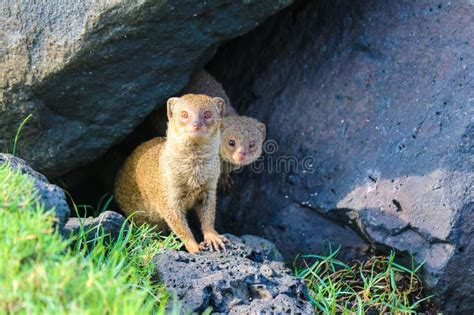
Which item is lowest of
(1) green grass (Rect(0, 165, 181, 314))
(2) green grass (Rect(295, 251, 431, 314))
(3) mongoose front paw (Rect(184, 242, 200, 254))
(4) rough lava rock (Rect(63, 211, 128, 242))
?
(2) green grass (Rect(295, 251, 431, 314))

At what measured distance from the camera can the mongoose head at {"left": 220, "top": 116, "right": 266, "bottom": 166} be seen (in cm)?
542

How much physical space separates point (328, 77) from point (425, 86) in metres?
0.76

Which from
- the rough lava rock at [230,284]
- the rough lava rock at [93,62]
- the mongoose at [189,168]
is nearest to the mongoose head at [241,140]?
the mongoose at [189,168]

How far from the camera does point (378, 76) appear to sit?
202 inches

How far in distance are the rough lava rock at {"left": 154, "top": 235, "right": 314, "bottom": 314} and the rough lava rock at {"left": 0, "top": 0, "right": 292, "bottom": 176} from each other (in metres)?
1.20

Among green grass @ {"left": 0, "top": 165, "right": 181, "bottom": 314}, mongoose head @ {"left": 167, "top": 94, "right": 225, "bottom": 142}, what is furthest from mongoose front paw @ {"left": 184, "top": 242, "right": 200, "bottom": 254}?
green grass @ {"left": 0, "top": 165, "right": 181, "bottom": 314}

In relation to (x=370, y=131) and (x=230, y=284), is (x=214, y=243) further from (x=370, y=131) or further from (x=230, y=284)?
(x=370, y=131)

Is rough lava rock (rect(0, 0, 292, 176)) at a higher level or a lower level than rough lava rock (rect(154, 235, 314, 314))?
higher

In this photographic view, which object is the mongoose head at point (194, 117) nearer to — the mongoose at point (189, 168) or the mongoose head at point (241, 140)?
the mongoose at point (189, 168)

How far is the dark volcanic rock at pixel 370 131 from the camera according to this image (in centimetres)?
459

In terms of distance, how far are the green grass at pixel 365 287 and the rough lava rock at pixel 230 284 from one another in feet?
1.40

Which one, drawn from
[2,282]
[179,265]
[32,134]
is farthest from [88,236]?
[2,282]

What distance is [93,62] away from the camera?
182 inches

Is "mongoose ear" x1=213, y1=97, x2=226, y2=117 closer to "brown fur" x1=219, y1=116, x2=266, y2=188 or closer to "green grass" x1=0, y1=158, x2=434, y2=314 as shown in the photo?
"brown fur" x1=219, y1=116, x2=266, y2=188
